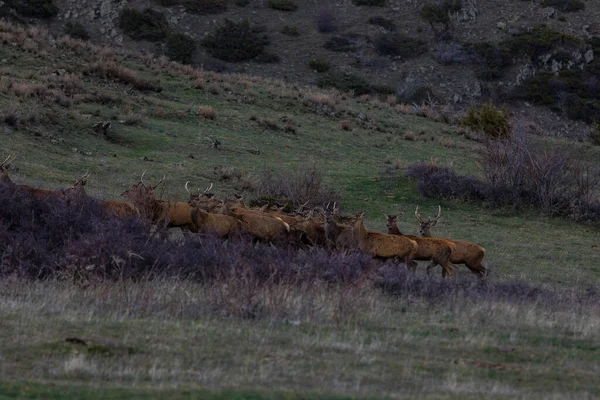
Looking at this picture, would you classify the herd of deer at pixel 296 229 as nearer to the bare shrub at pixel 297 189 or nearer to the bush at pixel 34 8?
the bare shrub at pixel 297 189

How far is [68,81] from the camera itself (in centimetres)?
3578

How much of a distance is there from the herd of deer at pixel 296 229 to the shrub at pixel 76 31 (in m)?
41.8

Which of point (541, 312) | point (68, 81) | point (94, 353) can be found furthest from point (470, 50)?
point (94, 353)

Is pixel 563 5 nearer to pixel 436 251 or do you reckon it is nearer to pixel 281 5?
pixel 281 5

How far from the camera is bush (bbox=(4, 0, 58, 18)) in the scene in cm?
6122

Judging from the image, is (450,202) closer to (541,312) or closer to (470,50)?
(541,312)

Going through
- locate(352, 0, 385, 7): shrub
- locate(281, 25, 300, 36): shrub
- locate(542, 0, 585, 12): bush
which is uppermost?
locate(542, 0, 585, 12): bush

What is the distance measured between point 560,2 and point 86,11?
31.0 meters

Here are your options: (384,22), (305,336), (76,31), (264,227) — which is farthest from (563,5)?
(305,336)

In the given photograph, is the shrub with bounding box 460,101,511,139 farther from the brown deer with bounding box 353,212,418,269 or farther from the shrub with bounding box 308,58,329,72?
the brown deer with bounding box 353,212,418,269

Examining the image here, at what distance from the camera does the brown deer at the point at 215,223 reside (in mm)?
18094

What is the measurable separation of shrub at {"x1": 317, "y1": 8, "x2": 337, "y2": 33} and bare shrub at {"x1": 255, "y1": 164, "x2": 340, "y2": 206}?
40.3 metres

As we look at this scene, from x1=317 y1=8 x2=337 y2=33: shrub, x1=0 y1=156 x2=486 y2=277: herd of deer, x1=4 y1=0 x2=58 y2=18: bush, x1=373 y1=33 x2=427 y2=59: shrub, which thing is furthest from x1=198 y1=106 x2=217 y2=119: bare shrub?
x1=317 y1=8 x2=337 y2=33: shrub

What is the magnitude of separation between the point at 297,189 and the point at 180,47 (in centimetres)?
3607
